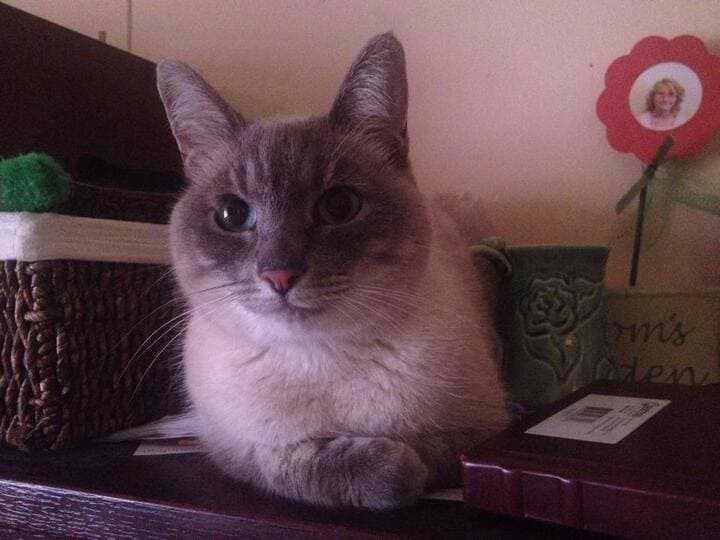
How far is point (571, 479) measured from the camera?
66 centimetres

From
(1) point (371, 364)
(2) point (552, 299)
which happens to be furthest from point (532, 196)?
(1) point (371, 364)

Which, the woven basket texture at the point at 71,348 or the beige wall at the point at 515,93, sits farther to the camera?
the beige wall at the point at 515,93

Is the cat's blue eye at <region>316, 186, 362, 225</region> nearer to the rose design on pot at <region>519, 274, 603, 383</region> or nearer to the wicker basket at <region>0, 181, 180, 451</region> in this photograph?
the wicker basket at <region>0, 181, 180, 451</region>

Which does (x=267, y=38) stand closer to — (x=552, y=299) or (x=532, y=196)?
(x=532, y=196)

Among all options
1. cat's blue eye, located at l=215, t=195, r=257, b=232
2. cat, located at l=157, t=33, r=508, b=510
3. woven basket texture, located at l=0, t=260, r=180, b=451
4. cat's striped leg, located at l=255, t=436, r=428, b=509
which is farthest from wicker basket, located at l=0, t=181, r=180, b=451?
cat's striped leg, located at l=255, t=436, r=428, b=509

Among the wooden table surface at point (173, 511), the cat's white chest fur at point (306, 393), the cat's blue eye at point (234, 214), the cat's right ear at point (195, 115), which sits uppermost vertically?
the cat's right ear at point (195, 115)

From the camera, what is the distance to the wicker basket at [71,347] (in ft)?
3.28

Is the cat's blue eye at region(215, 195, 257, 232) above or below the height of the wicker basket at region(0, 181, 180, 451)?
above

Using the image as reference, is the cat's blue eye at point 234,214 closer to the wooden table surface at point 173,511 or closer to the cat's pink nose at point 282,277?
the cat's pink nose at point 282,277

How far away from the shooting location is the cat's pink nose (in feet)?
2.68

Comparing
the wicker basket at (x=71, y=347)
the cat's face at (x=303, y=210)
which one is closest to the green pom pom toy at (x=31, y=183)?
the wicker basket at (x=71, y=347)

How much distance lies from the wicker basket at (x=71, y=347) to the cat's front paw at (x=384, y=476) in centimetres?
53

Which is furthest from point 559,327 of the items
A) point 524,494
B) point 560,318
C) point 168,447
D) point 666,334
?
point 168,447

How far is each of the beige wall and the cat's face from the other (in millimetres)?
671
